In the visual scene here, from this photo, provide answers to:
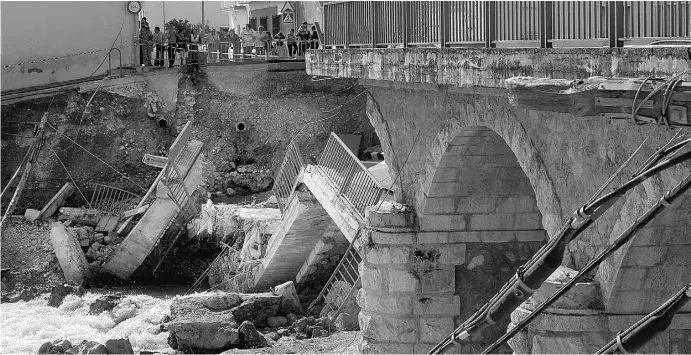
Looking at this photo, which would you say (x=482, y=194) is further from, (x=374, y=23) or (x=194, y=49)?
(x=194, y=49)

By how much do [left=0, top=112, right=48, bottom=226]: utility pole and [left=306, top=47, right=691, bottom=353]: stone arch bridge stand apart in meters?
14.6

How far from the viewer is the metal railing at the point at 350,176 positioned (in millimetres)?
20422

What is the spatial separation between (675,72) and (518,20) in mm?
3637

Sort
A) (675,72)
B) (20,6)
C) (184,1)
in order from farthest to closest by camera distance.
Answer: (184,1) < (20,6) < (675,72)

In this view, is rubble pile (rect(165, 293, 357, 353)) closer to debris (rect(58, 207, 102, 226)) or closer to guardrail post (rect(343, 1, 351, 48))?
guardrail post (rect(343, 1, 351, 48))

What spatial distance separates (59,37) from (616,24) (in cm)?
2822

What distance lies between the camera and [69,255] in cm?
2909

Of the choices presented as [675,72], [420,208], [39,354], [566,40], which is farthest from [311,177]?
[675,72]

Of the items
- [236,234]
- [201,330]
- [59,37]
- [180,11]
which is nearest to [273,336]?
[201,330]

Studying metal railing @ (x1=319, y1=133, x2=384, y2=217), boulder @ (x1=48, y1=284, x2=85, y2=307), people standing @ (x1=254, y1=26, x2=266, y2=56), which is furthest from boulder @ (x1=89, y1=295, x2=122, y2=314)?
people standing @ (x1=254, y1=26, x2=266, y2=56)

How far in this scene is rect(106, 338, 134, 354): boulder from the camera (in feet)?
70.3

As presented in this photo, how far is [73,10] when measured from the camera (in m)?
36.2

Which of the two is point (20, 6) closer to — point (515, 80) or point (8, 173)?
point (8, 173)

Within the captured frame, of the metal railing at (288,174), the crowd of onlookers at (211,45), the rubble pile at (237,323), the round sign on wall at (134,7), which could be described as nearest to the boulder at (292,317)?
the rubble pile at (237,323)
